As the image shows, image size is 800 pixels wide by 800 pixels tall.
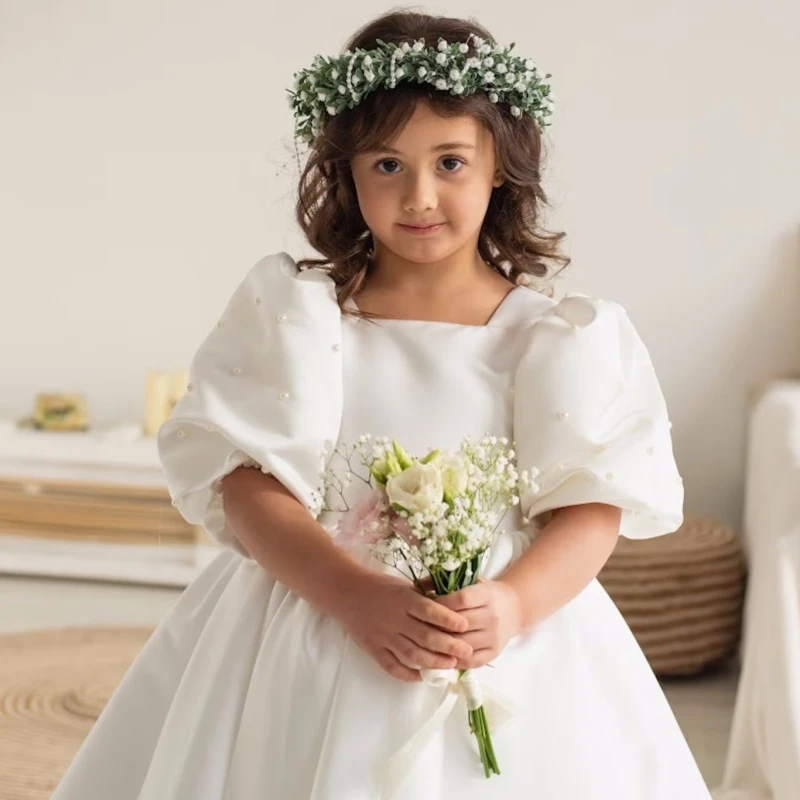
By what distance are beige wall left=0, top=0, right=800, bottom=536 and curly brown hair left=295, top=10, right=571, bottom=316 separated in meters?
1.99

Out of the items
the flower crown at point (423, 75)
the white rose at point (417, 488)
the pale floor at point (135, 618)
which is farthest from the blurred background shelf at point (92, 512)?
the white rose at point (417, 488)

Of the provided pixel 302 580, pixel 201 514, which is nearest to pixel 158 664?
pixel 201 514

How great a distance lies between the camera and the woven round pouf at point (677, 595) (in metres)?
3.03

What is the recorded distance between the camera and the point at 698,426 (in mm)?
3793

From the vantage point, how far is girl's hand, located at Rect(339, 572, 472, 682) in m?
1.26

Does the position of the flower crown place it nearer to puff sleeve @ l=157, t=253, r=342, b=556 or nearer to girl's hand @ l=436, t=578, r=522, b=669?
puff sleeve @ l=157, t=253, r=342, b=556

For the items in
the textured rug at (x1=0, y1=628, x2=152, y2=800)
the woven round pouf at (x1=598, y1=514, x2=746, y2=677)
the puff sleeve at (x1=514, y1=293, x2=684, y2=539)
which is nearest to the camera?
the puff sleeve at (x1=514, y1=293, x2=684, y2=539)

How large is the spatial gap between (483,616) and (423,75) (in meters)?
0.60

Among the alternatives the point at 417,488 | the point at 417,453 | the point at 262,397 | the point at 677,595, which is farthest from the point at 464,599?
the point at 677,595

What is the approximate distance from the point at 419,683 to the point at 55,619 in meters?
2.44

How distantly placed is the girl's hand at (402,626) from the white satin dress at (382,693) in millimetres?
42

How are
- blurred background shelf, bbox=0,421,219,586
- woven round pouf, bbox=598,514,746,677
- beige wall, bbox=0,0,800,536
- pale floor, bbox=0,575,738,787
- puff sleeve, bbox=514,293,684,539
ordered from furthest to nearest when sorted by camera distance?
blurred background shelf, bbox=0,421,219,586 < beige wall, bbox=0,0,800,536 < woven round pouf, bbox=598,514,746,677 < pale floor, bbox=0,575,738,787 < puff sleeve, bbox=514,293,684,539

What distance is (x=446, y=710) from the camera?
1.29m

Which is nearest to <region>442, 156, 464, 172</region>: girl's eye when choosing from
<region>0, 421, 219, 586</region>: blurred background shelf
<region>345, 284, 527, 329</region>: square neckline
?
<region>345, 284, 527, 329</region>: square neckline
